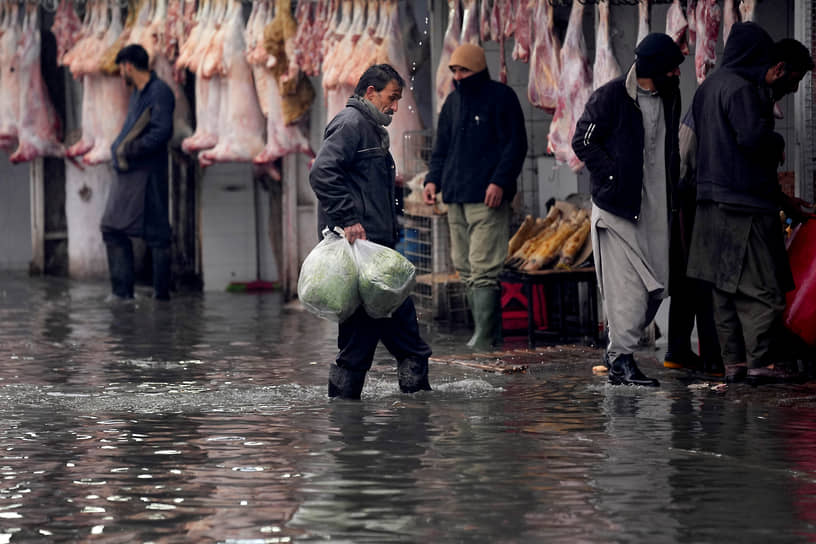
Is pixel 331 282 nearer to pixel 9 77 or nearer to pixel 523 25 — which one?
pixel 523 25

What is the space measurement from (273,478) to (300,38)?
9343 millimetres

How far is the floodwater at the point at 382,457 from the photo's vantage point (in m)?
6.18

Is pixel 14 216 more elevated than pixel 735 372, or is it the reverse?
pixel 14 216

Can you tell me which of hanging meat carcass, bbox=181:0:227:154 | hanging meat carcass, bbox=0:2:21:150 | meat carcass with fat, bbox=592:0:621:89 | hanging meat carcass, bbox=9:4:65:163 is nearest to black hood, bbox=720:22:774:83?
meat carcass with fat, bbox=592:0:621:89

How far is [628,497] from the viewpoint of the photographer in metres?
6.62

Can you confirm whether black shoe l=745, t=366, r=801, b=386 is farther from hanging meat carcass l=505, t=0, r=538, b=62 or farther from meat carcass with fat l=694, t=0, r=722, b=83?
hanging meat carcass l=505, t=0, r=538, b=62

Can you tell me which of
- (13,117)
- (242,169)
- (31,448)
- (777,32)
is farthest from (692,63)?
(13,117)

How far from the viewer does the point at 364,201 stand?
9.47m

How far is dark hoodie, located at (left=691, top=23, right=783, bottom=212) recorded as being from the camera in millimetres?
9922

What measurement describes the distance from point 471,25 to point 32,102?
750cm

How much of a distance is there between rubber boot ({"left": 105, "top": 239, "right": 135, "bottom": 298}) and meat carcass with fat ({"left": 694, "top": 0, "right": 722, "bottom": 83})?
773 cm

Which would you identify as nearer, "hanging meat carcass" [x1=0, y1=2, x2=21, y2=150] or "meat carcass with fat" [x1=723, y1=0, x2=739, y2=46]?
"meat carcass with fat" [x1=723, y1=0, x2=739, y2=46]

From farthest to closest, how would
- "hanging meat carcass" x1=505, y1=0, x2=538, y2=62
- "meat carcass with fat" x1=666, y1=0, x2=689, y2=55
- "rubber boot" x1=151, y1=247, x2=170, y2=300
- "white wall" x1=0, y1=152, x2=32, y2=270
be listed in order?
1. "white wall" x1=0, y1=152, x2=32, y2=270
2. "rubber boot" x1=151, y1=247, x2=170, y2=300
3. "hanging meat carcass" x1=505, y1=0, x2=538, y2=62
4. "meat carcass with fat" x1=666, y1=0, x2=689, y2=55

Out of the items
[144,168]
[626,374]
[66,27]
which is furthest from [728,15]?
[66,27]
